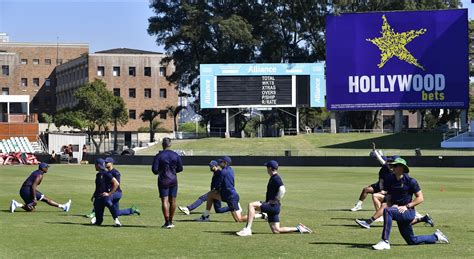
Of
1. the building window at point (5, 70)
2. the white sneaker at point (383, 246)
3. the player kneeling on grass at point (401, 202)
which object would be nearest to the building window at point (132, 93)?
the building window at point (5, 70)

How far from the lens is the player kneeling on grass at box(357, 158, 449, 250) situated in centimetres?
1384

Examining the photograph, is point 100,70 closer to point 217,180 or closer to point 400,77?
point 400,77

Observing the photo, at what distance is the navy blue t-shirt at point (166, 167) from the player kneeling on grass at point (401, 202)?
4826mm

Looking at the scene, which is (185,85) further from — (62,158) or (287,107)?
(62,158)

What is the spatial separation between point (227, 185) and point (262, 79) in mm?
63123

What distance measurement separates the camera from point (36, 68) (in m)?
135

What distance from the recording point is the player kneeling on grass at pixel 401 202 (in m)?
13.8

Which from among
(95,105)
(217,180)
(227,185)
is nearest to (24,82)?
(95,105)

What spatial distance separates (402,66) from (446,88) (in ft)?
15.6

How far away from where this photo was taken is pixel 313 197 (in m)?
27.9

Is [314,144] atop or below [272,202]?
below

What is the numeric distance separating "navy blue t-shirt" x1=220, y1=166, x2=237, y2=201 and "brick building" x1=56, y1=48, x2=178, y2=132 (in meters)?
102

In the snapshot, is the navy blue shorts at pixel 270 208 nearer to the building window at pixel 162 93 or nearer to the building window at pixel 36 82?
the building window at pixel 162 93

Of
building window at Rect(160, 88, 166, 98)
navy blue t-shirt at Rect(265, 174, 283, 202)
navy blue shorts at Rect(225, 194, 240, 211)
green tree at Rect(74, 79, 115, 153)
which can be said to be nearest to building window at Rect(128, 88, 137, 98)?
building window at Rect(160, 88, 166, 98)
